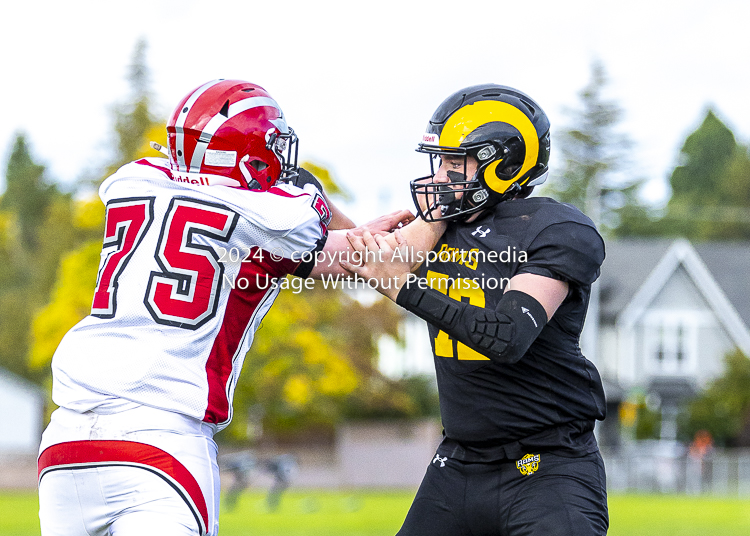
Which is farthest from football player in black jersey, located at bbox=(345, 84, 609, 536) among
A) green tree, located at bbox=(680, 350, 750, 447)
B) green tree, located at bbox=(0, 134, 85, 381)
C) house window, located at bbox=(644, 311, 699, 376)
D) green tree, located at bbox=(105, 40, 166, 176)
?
green tree, located at bbox=(0, 134, 85, 381)

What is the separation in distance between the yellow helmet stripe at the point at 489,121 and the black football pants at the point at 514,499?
1.21 metres

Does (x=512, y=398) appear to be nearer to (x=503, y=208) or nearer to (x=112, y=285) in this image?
(x=503, y=208)

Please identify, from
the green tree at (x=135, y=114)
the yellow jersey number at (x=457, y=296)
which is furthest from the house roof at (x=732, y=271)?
the yellow jersey number at (x=457, y=296)

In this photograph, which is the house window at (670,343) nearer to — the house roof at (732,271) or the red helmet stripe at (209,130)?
the house roof at (732,271)

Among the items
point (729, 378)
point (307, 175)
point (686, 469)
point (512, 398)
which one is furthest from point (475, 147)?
point (729, 378)

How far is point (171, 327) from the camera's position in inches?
132

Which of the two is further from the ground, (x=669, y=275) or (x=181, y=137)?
(x=669, y=275)

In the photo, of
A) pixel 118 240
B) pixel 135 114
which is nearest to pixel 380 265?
pixel 118 240

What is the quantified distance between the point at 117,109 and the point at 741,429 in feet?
93.6

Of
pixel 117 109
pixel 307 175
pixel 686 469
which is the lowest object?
pixel 686 469

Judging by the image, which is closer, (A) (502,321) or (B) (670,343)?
(A) (502,321)

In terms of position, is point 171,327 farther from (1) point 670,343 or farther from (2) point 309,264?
(1) point 670,343

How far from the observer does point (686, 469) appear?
29016 mm

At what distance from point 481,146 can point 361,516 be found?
14379mm
